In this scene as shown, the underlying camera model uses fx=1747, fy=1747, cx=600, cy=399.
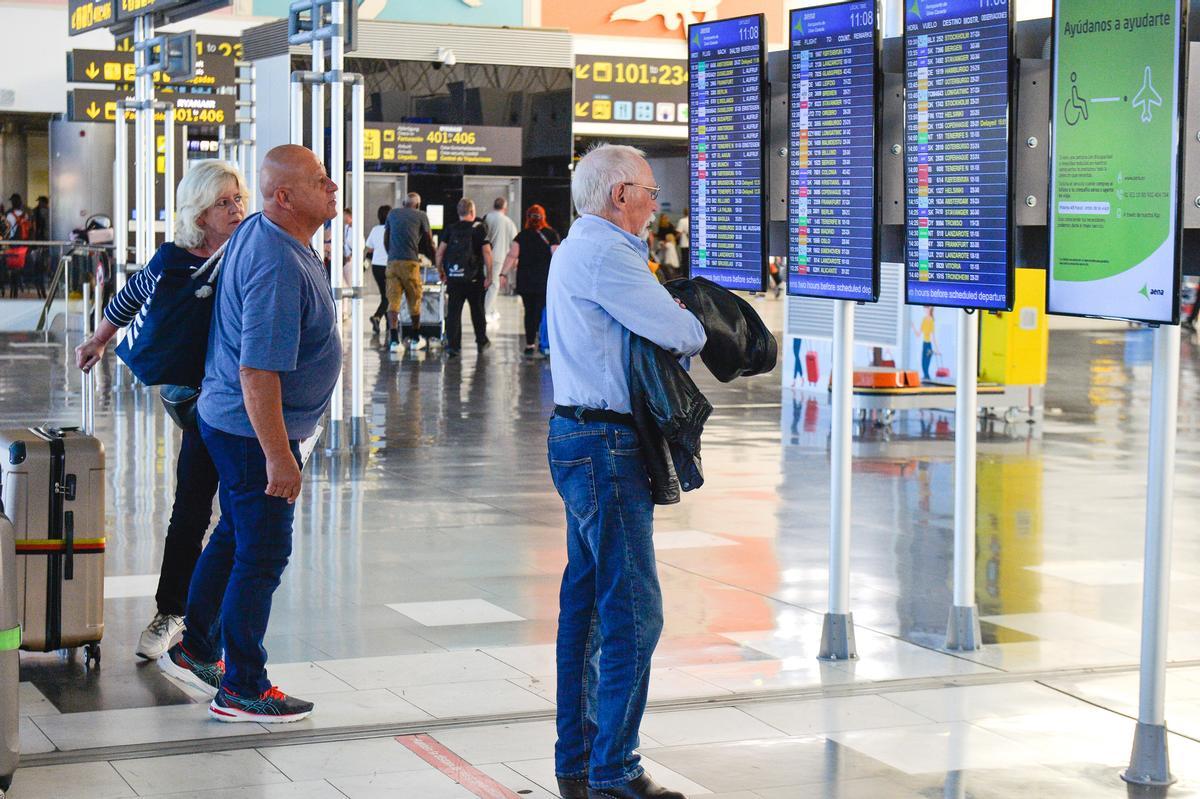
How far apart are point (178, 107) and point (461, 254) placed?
595 centimetres

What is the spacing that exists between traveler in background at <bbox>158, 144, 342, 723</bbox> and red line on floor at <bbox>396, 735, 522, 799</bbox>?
1.49 feet

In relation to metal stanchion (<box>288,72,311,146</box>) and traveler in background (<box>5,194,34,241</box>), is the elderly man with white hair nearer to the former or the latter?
metal stanchion (<box>288,72,311,146</box>)

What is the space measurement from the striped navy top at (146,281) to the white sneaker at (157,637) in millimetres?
1110

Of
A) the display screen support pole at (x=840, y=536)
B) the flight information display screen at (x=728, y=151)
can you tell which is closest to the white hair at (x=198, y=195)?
the flight information display screen at (x=728, y=151)

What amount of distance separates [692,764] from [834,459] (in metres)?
1.83

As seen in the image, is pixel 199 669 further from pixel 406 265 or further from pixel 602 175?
pixel 406 265

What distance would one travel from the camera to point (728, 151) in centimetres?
694

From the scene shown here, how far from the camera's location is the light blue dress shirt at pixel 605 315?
453 centimetres

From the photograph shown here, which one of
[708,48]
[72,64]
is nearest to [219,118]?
[72,64]

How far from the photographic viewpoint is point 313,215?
5418 mm

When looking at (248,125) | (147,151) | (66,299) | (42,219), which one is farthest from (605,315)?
(42,219)

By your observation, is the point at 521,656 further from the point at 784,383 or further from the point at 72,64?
the point at 72,64

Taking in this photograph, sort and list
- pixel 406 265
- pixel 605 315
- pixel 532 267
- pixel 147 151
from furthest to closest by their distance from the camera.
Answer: pixel 532 267
pixel 406 265
pixel 147 151
pixel 605 315

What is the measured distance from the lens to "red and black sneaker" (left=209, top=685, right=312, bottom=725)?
5.47 metres
